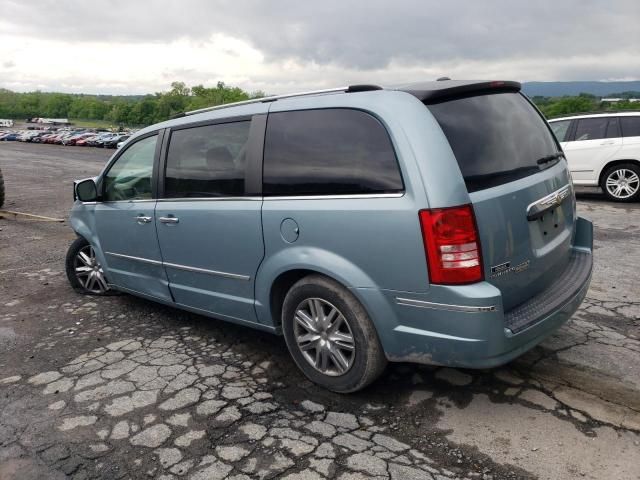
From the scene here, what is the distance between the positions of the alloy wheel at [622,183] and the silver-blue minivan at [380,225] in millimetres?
7289

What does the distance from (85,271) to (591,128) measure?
942cm

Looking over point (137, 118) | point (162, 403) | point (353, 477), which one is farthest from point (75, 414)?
point (137, 118)

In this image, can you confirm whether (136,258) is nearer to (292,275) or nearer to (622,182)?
(292,275)

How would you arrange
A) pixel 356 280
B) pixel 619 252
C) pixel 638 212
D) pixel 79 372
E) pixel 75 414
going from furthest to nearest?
pixel 638 212 < pixel 619 252 < pixel 79 372 < pixel 75 414 < pixel 356 280

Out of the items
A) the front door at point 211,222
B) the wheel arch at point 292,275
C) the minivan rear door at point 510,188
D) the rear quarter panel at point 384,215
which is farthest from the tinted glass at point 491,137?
the front door at point 211,222

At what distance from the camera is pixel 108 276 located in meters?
4.98

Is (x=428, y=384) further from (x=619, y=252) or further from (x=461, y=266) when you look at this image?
(x=619, y=252)

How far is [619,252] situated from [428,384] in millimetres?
4027

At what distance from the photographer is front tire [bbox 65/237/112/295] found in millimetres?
5305

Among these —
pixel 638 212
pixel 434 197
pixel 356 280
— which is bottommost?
pixel 638 212

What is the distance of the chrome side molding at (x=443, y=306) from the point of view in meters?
2.64

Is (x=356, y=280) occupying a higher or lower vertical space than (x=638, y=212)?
higher

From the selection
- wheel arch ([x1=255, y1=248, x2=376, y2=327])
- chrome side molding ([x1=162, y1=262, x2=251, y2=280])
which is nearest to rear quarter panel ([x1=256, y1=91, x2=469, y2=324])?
wheel arch ([x1=255, y1=248, x2=376, y2=327])

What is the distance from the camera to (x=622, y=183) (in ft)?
32.7
